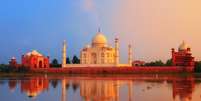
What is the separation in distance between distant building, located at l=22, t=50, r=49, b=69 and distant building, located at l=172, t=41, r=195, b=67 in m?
17.3

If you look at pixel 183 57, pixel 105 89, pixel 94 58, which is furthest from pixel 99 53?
pixel 105 89

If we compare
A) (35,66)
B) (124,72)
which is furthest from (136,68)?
(35,66)

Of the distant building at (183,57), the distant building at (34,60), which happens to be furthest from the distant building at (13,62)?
the distant building at (183,57)

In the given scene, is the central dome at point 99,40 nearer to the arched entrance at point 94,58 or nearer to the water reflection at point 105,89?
the arched entrance at point 94,58

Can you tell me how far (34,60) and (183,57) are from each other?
19.0 m

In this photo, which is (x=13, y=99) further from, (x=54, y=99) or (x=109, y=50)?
(x=109, y=50)

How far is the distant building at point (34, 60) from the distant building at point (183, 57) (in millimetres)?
17330

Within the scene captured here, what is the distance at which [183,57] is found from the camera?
4912cm

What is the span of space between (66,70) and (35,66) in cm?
605

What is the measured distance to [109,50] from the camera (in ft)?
173

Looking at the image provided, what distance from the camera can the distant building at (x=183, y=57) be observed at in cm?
4819

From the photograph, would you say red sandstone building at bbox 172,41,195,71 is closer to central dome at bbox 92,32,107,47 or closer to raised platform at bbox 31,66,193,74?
raised platform at bbox 31,66,193,74

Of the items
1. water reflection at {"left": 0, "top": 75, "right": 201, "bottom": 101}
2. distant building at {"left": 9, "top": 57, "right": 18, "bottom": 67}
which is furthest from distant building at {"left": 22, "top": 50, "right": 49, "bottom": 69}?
water reflection at {"left": 0, "top": 75, "right": 201, "bottom": 101}

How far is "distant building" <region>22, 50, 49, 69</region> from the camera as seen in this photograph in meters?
52.8
